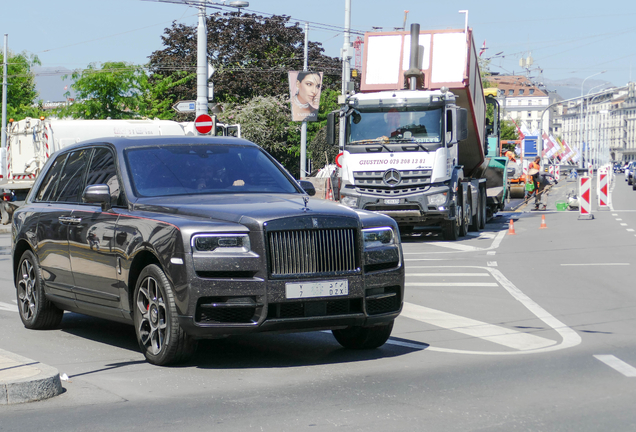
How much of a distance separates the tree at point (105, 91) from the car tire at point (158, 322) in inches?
1921

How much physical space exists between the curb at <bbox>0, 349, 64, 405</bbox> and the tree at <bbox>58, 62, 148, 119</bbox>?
49.7 metres

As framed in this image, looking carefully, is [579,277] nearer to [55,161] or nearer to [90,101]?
[55,161]

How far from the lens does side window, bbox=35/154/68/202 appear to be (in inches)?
341

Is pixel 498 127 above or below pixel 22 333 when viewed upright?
above

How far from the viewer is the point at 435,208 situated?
19781 millimetres

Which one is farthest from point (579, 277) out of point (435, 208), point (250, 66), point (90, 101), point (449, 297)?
point (250, 66)

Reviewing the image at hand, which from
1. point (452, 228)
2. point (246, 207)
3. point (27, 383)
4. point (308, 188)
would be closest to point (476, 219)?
point (452, 228)

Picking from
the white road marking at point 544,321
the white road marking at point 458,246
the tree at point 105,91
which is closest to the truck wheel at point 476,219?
the white road marking at point 458,246

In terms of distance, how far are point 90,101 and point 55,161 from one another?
4749 cm

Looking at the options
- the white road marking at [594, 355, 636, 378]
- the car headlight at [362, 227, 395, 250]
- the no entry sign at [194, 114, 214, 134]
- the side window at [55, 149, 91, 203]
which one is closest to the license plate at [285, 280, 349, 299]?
the car headlight at [362, 227, 395, 250]

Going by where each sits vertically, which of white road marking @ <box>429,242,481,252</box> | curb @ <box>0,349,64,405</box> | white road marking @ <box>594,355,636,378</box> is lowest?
white road marking @ <box>429,242,481,252</box>

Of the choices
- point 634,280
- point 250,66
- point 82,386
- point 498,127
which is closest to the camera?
point 82,386

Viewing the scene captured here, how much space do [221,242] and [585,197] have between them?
2251 cm

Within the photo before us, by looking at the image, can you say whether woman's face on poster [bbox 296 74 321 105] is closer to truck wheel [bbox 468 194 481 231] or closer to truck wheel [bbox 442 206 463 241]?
truck wheel [bbox 468 194 481 231]
